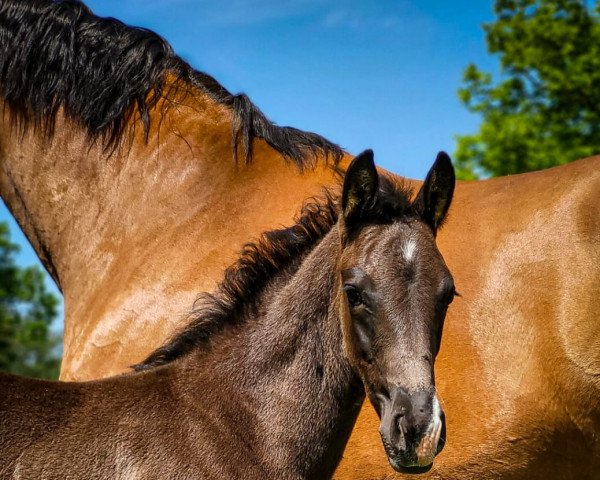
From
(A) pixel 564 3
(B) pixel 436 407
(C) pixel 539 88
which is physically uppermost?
(A) pixel 564 3

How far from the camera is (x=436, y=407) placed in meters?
3.01

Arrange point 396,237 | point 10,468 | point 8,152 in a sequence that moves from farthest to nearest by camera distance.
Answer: point 8,152 → point 396,237 → point 10,468

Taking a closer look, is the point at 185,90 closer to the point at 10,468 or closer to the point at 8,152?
the point at 8,152

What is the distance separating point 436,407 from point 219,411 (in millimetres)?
927

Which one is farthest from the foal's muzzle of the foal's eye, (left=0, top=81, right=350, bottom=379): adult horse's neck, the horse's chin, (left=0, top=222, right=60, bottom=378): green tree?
(left=0, top=222, right=60, bottom=378): green tree

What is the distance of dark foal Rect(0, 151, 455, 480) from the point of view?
306cm

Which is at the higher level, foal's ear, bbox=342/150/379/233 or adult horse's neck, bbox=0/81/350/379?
adult horse's neck, bbox=0/81/350/379

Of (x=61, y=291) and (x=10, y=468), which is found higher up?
(x=61, y=291)

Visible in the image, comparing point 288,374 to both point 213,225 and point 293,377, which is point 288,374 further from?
point 213,225

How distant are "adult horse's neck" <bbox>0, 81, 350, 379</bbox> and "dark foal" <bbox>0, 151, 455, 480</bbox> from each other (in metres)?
0.87

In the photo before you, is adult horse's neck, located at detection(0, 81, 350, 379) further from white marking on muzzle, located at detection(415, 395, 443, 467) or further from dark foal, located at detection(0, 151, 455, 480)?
white marking on muzzle, located at detection(415, 395, 443, 467)

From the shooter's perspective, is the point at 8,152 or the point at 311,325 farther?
the point at 8,152

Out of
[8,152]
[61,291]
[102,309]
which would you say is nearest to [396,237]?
[102,309]

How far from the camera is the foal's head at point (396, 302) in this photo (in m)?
3.03
